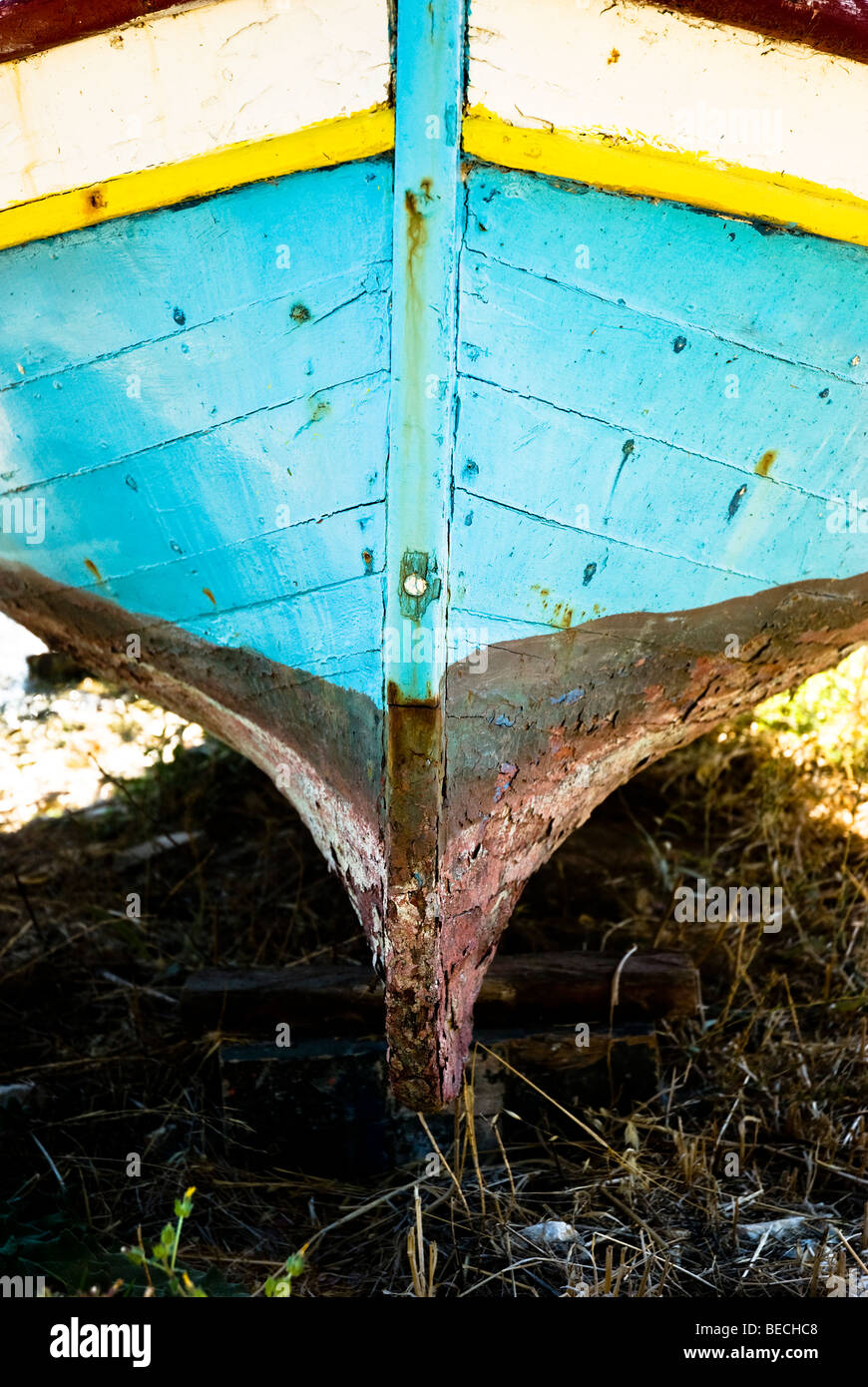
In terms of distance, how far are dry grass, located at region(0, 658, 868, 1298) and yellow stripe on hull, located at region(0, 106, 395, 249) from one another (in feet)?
5.31

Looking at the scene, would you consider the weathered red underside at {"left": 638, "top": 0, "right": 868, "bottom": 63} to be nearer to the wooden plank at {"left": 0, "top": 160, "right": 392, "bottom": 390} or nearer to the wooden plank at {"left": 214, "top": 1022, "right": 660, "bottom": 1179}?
the wooden plank at {"left": 0, "top": 160, "right": 392, "bottom": 390}

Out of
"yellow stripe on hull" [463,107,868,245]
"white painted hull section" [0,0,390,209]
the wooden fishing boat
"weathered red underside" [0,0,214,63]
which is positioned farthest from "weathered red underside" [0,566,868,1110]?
"weathered red underside" [0,0,214,63]

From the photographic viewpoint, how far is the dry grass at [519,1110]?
6.27ft

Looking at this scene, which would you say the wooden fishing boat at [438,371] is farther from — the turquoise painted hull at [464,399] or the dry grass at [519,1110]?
the dry grass at [519,1110]

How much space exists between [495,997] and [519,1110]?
0.75ft

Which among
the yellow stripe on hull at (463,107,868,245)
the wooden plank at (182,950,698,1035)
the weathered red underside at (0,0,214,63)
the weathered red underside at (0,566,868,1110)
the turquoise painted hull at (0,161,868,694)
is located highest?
the weathered red underside at (0,0,214,63)

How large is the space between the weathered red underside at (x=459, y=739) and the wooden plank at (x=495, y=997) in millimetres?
286

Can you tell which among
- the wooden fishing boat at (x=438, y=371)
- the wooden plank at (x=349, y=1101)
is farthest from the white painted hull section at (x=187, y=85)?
the wooden plank at (x=349, y=1101)

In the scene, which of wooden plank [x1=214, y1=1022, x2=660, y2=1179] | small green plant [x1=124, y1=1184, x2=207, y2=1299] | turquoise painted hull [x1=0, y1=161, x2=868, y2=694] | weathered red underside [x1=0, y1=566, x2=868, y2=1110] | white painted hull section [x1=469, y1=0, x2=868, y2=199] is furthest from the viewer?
wooden plank [x1=214, y1=1022, x2=660, y2=1179]

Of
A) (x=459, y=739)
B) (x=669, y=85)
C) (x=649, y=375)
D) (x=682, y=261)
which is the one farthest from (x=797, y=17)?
(x=459, y=739)

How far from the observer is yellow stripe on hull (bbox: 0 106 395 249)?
5.25ft

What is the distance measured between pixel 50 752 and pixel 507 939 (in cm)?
204

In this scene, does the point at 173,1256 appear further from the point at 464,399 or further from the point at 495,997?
the point at 464,399

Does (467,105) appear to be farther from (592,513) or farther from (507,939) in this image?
(507,939)
